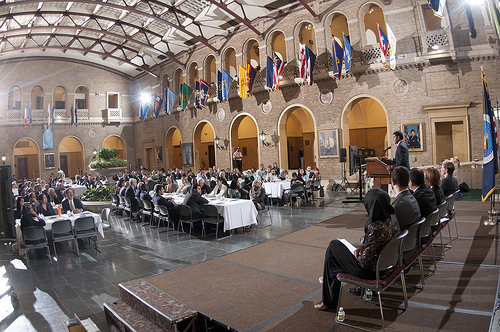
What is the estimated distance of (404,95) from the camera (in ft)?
44.0

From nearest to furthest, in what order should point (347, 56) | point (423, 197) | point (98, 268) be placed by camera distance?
point (423, 197) → point (98, 268) → point (347, 56)

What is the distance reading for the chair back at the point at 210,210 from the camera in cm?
778

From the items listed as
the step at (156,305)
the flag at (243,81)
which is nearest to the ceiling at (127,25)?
the flag at (243,81)

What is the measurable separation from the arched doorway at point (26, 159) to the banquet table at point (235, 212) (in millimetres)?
25082

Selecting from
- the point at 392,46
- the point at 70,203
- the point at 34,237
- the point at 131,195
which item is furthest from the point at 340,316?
the point at 392,46

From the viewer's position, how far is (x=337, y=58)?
44.8 feet

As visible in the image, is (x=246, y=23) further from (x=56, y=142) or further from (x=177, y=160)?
(x=56, y=142)

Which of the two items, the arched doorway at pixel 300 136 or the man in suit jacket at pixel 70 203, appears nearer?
the man in suit jacket at pixel 70 203

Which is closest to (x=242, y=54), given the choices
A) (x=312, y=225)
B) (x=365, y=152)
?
(x=365, y=152)

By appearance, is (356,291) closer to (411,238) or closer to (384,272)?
(384,272)

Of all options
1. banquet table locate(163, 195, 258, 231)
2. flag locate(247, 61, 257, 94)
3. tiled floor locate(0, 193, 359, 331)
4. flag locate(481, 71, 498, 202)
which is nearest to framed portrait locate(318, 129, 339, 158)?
flag locate(247, 61, 257, 94)

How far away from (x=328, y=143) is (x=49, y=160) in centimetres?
2123

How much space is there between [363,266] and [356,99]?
488 inches

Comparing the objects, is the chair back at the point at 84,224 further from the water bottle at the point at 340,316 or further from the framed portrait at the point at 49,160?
the framed portrait at the point at 49,160
